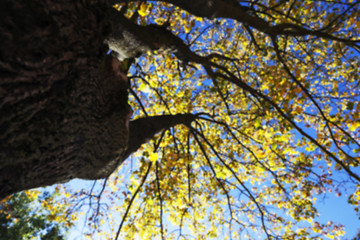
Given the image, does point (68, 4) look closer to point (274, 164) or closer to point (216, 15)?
point (216, 15)

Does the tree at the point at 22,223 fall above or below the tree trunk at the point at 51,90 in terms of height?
above

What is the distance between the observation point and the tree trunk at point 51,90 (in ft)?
2.83

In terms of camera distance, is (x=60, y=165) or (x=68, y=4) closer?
(x=68, y=4)

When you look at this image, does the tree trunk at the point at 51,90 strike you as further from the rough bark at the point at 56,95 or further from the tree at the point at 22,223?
the tree at the point at 22,223

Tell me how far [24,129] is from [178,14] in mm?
5841

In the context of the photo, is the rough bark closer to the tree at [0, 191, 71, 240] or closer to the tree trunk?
the tree trunk

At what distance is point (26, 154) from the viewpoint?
114 centimetres

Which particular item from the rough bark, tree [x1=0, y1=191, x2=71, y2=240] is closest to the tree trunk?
the rough bark

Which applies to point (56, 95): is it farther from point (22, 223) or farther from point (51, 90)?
point (22, 223)

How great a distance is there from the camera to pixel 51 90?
3.73 feet

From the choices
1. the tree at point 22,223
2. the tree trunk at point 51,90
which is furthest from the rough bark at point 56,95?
the tree at point 22,223

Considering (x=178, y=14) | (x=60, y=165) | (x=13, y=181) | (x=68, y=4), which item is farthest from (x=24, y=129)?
(x=178, y=14)

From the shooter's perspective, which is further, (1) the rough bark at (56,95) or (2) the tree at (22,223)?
(2) the tree at (22,223)

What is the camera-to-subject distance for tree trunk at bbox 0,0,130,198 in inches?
34.0
